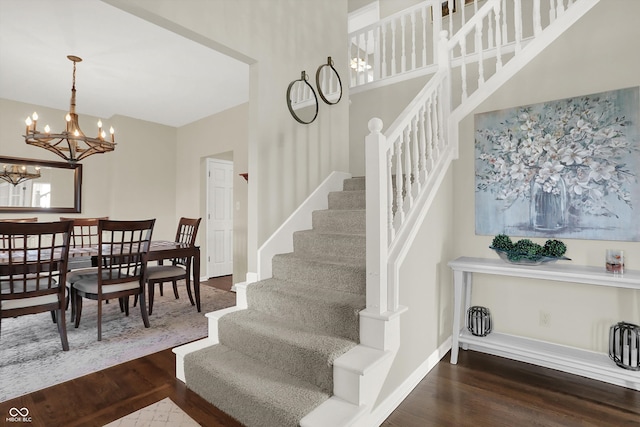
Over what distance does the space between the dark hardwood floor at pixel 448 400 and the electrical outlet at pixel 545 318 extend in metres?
0.33

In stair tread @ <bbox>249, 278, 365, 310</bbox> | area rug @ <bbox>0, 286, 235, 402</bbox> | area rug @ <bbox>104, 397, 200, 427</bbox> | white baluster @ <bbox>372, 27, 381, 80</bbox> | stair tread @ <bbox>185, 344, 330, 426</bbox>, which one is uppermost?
white baluster @ <bbox>372, 27, 381, 80</bbox>

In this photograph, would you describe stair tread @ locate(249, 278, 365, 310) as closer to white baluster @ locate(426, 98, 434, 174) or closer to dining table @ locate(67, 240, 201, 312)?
white baluster @ locate(426, 98, 434, 174)

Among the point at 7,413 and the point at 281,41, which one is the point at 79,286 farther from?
the point at 281,41

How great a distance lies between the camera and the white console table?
203 cm

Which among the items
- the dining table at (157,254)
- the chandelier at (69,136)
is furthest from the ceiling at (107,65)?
the dining table at (157,254)

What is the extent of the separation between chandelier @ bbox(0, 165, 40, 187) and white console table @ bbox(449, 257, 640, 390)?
19.1 feet

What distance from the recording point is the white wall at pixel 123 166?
471 cm

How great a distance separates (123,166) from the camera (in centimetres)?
555

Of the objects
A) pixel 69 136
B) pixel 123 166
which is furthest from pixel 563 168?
pixel 123 166

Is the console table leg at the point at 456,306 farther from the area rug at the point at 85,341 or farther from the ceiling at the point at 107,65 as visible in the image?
the ceiling at the point at 107,65

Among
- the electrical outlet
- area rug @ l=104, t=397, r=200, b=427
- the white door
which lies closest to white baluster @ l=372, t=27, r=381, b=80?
the electrical outlet

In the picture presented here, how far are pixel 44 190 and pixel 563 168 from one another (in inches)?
255

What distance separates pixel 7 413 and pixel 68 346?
95 cm

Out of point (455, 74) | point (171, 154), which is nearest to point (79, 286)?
point (171, 154)
